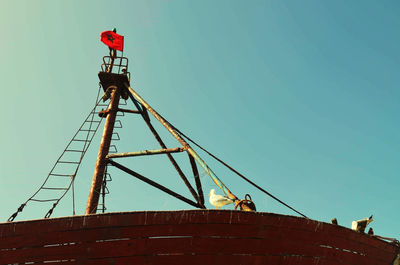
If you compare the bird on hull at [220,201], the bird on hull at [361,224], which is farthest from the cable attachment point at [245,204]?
the bird on hull at [361,224]

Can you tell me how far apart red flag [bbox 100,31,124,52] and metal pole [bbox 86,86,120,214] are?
236 cm

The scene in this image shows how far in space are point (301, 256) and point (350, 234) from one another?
4.27 ft

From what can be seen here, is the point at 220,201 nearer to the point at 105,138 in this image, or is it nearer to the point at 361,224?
the point at 361,224

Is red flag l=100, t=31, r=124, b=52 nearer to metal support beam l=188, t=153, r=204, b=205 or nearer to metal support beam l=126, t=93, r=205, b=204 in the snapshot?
metal support beam l=126, t=93, r=205, b=204

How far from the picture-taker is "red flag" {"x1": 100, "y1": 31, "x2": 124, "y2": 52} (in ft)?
42.4

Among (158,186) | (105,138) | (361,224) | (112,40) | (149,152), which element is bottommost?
(361,224)

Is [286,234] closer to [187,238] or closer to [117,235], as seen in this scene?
[187,238]

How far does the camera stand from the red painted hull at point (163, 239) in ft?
14.7

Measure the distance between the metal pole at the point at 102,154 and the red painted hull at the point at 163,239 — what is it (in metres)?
4.04

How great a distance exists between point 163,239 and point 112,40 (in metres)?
11.1

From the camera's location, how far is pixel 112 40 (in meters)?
13.1

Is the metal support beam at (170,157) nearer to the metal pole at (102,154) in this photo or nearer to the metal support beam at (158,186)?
the metal support beam at (158,186)

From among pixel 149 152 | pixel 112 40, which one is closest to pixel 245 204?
pixel 149 152

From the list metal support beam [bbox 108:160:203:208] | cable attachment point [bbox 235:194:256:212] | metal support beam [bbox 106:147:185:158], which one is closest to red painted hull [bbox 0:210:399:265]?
cable attachment point [bbox 235:194:256:212]
